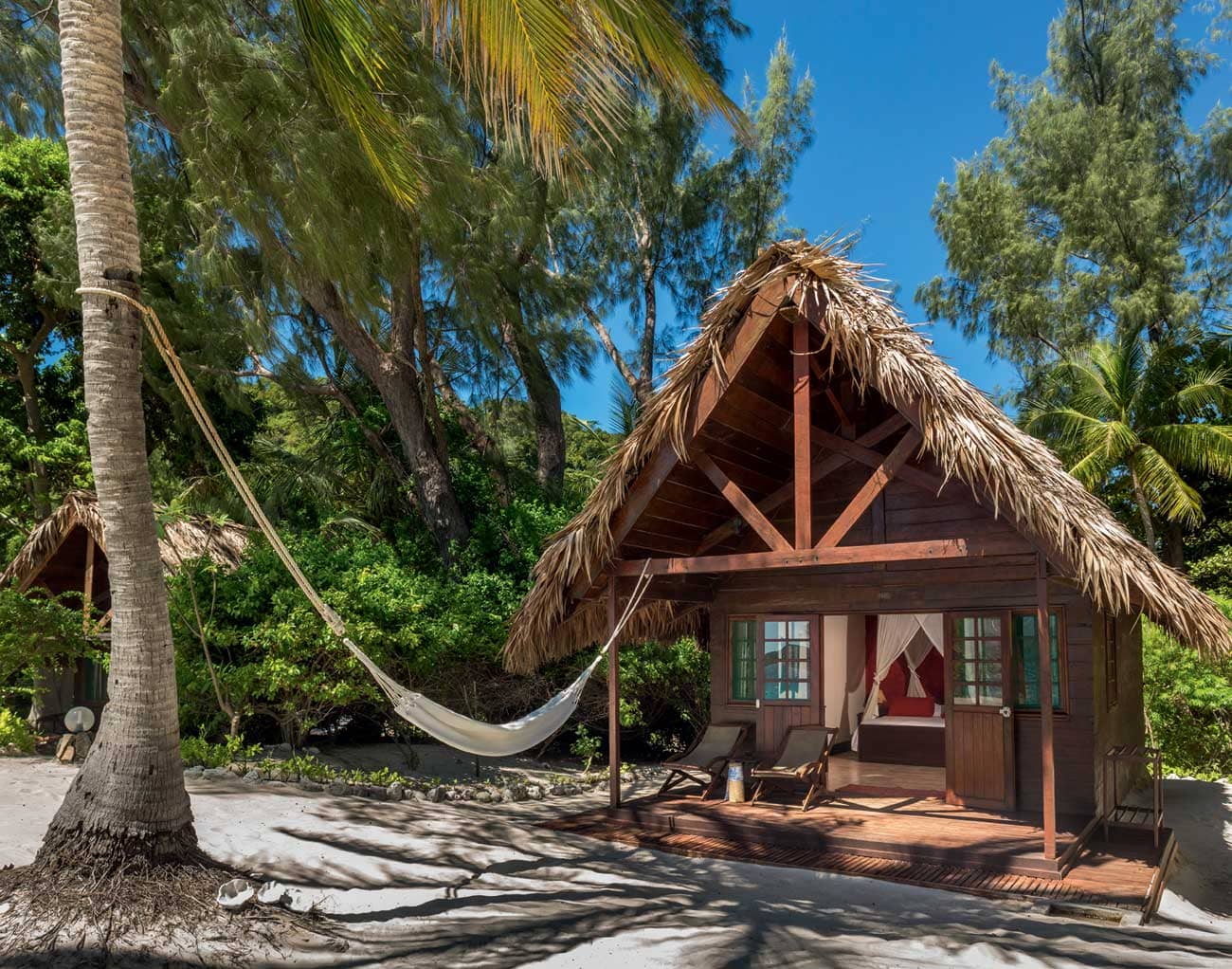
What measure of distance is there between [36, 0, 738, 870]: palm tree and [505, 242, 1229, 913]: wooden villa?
5.95 feet

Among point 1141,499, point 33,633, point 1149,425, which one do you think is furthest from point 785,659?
point 1149,425

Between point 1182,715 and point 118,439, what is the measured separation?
12.1 m

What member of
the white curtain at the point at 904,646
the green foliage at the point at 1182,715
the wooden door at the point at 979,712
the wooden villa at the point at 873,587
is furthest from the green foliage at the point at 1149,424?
the wooden door at the point at 979,712

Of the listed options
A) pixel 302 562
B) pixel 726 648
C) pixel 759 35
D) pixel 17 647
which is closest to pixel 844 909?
pixel 726 648

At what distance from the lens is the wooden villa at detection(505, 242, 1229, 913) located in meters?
5.59

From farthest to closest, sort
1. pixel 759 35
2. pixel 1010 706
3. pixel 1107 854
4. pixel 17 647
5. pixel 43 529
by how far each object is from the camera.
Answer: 1. pixel 759 35
2. pixel 43 529
3. pixel 17 647
4. pixel 1010 706
5. pixel 1107 854

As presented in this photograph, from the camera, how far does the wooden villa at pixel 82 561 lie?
9.06 m

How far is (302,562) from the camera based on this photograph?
8.84 metres

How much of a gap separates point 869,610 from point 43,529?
848 cm

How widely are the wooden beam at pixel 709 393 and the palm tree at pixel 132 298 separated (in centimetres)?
150

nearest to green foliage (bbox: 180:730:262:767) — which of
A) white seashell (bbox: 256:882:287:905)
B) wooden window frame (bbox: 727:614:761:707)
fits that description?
white seashell (bbox: 256:882:287:905)

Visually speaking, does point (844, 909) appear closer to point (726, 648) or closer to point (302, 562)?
point (726, 648)

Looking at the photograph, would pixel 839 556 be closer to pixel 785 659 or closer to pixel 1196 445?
pixel 785 659

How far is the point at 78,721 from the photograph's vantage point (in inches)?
317
